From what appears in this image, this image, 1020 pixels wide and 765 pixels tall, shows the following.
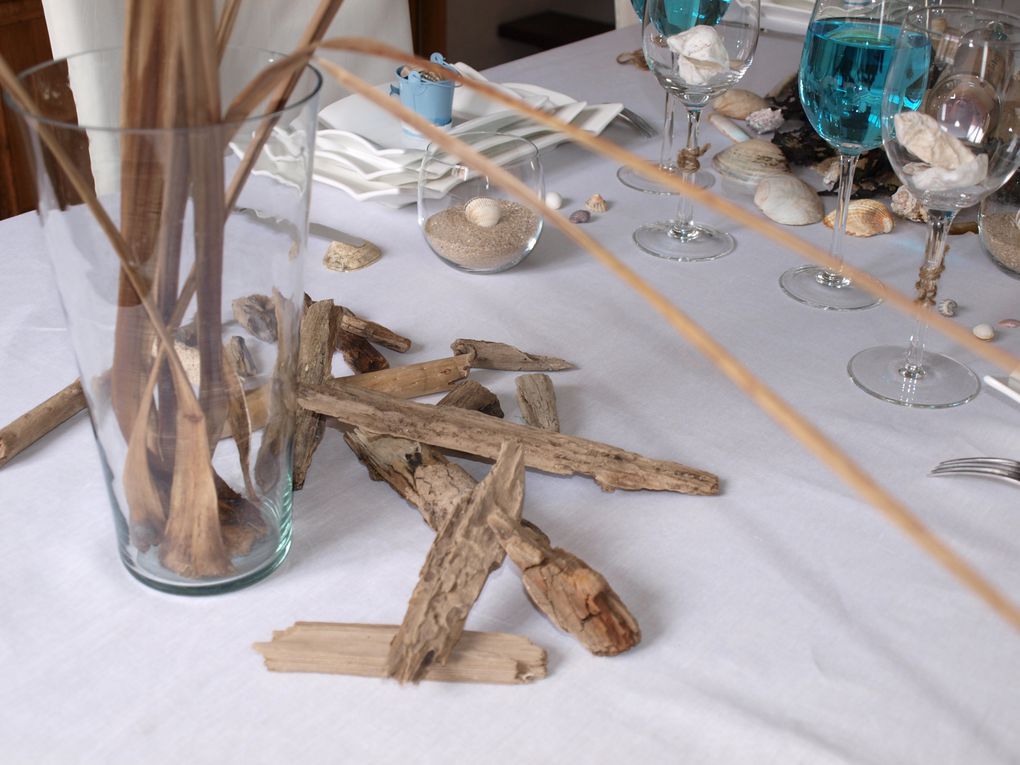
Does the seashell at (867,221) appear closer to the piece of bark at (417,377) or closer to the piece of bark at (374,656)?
the piece of bark at (417,377)

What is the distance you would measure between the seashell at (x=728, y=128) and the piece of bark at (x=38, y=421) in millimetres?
733

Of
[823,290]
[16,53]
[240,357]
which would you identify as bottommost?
[16,53]

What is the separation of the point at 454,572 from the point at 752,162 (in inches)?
26.3

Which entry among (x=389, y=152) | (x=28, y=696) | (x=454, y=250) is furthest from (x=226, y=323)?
(x=389, y=152)

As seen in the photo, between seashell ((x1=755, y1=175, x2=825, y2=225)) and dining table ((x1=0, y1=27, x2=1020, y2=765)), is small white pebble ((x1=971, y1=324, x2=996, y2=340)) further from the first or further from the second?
seashell ((x1=755, y1=175, x2=825, y2=225))

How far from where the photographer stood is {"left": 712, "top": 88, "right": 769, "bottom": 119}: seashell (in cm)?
118

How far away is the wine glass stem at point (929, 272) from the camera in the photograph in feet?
2.34

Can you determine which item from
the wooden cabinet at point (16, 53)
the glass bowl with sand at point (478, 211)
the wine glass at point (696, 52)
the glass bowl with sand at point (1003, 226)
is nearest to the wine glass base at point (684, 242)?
the wine glass at point (696, 52)

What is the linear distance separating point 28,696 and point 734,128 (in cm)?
92

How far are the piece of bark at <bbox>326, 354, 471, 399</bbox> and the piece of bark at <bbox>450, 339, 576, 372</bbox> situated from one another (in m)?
0.02

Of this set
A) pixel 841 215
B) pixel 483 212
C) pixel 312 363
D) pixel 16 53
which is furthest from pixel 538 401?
pixel 16 53

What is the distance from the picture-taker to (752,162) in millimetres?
1040

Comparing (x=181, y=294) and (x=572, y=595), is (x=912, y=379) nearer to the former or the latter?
(x=572, y=595)

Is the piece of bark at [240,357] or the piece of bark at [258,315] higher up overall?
the piece of bark at [258,315]
